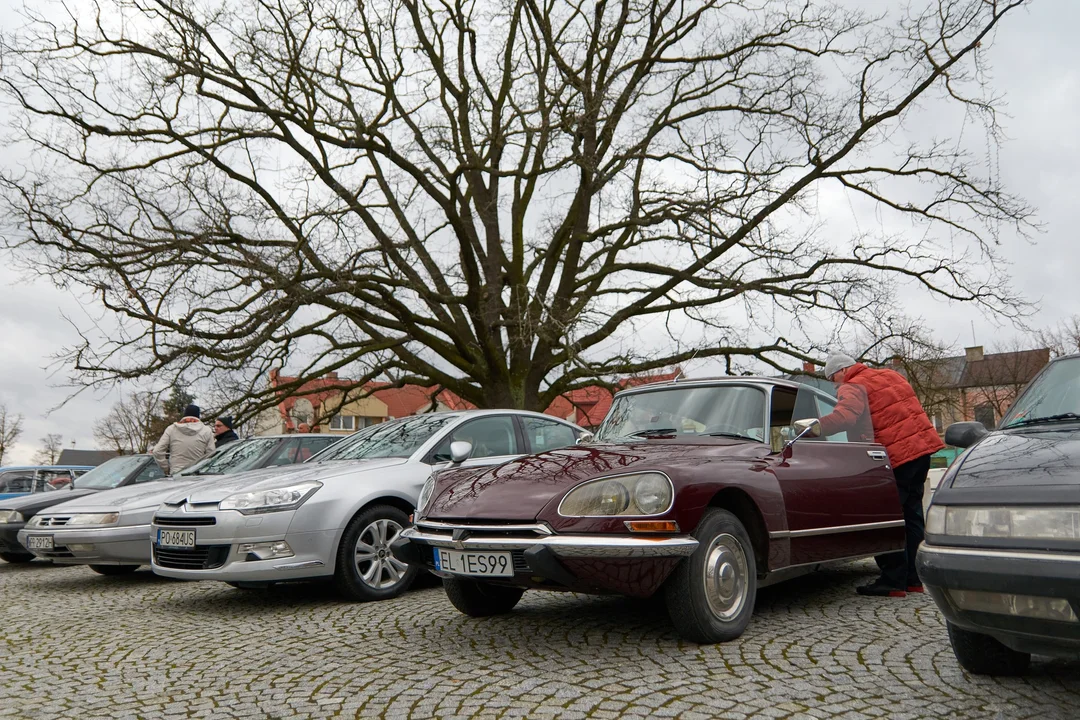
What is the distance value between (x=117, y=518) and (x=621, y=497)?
5.94m

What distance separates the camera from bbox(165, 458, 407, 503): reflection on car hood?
657cm

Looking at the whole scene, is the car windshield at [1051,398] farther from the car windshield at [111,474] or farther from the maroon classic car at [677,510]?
the car windshield at [111,474]

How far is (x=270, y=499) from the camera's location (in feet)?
21.0

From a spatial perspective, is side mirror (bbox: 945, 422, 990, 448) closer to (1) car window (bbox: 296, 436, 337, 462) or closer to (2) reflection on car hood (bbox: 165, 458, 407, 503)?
(2) reflection on car hood (bbox: 165, 458, 407, 503)

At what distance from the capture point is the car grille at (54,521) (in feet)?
28.1

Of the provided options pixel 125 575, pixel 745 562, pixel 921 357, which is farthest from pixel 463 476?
pixel 921 357

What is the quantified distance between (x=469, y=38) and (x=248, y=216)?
6.71m

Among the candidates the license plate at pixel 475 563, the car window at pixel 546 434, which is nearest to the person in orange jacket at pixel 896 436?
the car window at pixel 546 434

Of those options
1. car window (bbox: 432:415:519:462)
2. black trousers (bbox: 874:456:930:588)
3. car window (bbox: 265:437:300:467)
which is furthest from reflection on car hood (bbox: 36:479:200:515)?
black trousers (bbox: 874:456:930:588)

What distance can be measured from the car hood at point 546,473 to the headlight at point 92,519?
14.8 feet

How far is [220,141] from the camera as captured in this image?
56.7 feet

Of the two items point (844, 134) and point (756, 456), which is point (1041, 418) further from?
point (844, 134)

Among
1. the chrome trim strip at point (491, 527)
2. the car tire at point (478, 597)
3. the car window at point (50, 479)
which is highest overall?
the car window at point (50, 479)

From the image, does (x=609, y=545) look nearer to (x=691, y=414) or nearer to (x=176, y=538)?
(x=691, y=414)
